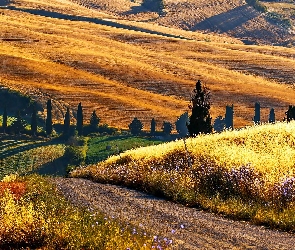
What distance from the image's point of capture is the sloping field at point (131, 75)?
13075 cm

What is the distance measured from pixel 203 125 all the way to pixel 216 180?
21.3 metres

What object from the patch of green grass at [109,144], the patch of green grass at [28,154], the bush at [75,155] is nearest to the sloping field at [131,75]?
the patch of green grass at [109,144]

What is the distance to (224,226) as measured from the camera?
11445 mm

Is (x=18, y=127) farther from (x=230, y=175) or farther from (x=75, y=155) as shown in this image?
(x=230, y=175)

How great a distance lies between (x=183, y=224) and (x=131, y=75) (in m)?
144

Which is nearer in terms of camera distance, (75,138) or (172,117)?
(75,138)

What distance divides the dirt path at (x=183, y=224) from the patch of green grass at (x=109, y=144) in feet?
199

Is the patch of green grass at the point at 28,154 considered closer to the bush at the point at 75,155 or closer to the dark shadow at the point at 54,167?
the dark shadow at the point at 54,167

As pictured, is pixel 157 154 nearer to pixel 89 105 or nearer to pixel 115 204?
pixel 115 204

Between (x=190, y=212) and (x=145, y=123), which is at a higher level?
(x=190, y=212)

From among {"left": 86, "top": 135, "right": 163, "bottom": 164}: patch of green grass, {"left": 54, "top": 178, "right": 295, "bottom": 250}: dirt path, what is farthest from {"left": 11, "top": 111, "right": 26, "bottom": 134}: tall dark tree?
{"left": 54, "top": 178, "right": 295, "bottom": 250}: dirt path

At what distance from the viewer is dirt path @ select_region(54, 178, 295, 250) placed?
976 centimetres

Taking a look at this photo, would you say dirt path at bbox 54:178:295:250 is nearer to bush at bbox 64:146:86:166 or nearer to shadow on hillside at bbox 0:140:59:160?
bush at bbox 64:146:86:166

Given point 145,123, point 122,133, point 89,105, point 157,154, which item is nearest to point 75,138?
point 122,133
